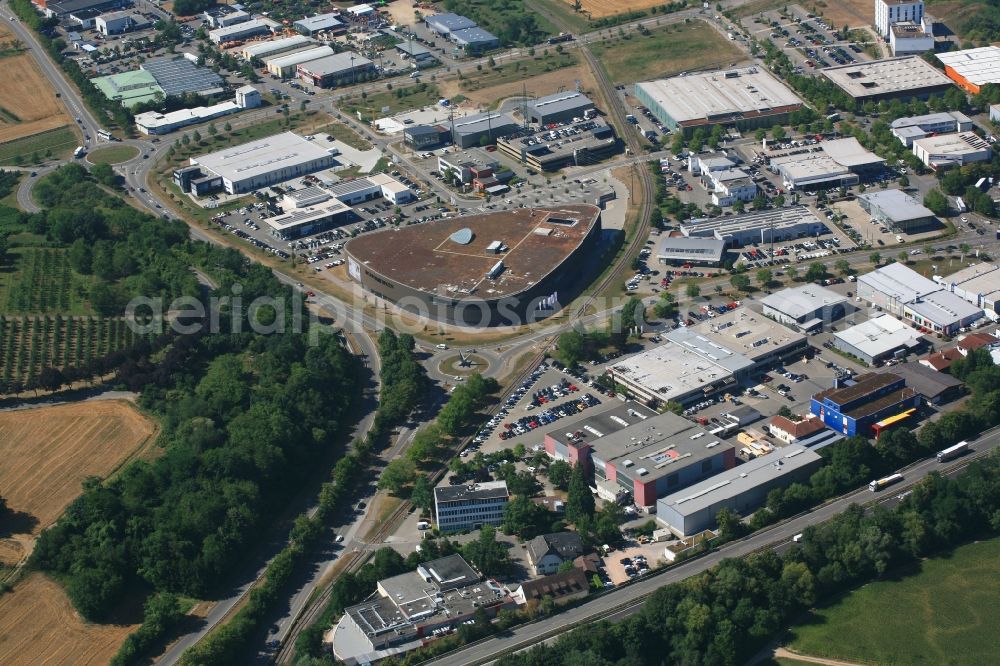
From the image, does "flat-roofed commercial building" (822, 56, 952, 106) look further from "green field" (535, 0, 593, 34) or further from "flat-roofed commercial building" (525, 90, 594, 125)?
"green field" (535, 0, 593, 34)

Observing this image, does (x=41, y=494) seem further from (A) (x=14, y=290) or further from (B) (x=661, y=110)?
(B) (x=661, y=110)

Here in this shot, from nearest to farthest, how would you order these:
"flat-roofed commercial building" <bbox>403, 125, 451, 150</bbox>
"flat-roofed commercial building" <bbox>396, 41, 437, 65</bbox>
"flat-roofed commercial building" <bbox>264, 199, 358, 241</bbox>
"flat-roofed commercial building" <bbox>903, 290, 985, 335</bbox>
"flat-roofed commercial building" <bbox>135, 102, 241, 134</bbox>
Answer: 1. "flat-roofed commercial building" <bbox>903, 290, 985, 335</bbox>
2. "flat-roofed commercial building" <bbox>264, 199, 358, 241</bbox>
3. "flat-roofed commercial building" <bbox>403, 125, 451, 150</bbox>
4. "flat-roofed commercial building" <bbox>135, 102, 241, 134</bbox>
5. "flat-roofed commercial building" <bbox>396, 41, 437, 65</bbox>

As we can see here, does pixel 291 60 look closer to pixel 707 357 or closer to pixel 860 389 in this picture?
pixel 707 357

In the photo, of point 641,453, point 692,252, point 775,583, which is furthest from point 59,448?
point 692,252

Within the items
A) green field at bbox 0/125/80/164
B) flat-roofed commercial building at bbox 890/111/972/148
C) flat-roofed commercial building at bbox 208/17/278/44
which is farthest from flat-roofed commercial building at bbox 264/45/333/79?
flat-roofed commercial building at bbox 890/111/972/148

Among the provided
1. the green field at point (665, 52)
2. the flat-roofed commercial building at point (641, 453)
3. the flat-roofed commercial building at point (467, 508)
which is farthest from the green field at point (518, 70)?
the flat-roofed commercial building at point (467, 508)

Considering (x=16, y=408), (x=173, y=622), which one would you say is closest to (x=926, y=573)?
(x=173, y=622)

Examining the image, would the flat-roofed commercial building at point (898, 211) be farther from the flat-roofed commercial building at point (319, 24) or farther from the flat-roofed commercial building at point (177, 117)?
the flat-roofed commercial building at point (319, 24)
